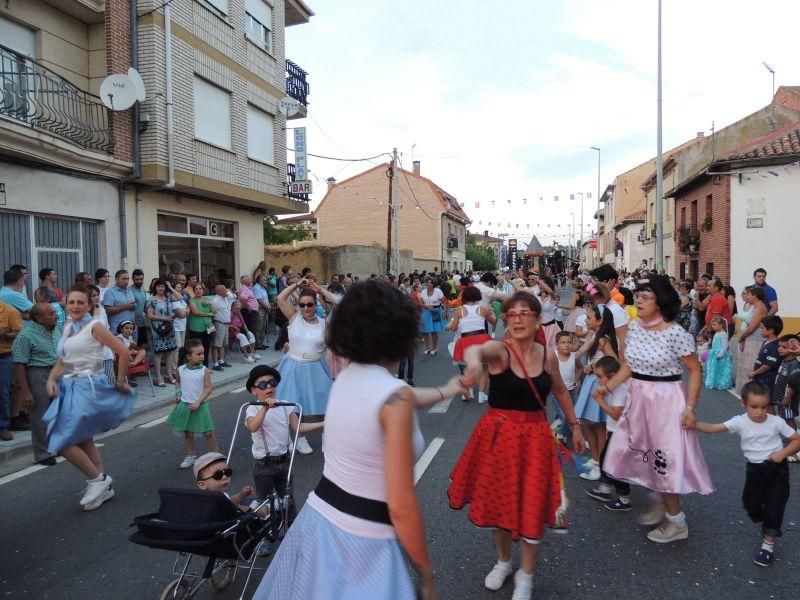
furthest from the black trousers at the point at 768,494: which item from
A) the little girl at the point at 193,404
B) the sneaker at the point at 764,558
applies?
the little girl at the point at 193,404

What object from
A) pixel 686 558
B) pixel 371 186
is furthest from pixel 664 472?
pixel 371 186

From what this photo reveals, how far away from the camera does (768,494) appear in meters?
3.91

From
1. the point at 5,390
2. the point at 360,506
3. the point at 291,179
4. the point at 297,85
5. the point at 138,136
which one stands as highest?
the point at 297,85

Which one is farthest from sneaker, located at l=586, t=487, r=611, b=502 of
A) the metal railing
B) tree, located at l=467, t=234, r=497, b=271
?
tree, located at l=467, t=234, r=497, b=271

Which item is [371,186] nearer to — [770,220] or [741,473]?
[770,220]

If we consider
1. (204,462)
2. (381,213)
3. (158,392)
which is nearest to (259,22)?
(158,392)

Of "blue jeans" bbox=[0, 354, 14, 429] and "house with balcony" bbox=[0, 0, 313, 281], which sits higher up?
"house with balcony" bbox=[0, 0, 313, 281]

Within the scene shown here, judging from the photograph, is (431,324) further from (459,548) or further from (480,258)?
(480,258)

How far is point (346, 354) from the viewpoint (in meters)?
2.04

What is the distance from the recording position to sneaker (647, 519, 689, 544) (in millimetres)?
4176

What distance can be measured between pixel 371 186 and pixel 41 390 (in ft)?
141

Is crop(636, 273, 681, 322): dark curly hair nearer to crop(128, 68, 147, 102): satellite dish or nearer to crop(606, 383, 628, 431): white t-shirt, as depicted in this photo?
crop(606, 383, 628, 431): white t-shirt

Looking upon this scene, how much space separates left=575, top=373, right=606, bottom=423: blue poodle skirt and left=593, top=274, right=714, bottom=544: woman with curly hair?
0.88 metres

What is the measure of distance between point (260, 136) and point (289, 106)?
134 cm
